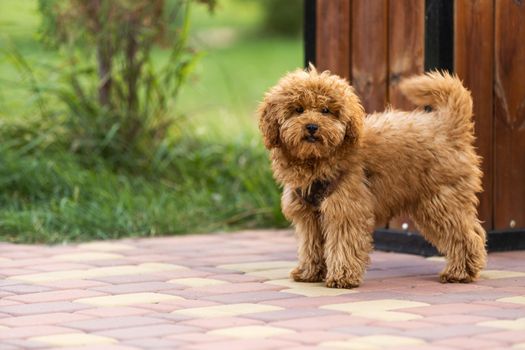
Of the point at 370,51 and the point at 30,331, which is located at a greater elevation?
the point at 370,51

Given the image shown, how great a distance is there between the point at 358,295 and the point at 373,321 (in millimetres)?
700

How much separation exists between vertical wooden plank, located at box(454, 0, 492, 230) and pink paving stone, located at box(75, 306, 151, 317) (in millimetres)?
2558

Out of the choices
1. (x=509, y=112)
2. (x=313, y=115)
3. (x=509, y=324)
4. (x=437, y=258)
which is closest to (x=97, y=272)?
(x=313, y=115)

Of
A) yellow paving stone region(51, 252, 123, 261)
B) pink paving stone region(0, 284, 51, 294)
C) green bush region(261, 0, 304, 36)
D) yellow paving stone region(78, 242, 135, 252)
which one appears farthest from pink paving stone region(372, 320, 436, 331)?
green bush region(261, 0, 304, 36)

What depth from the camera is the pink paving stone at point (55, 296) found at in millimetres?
5277

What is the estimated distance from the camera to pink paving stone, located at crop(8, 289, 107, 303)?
5.28m

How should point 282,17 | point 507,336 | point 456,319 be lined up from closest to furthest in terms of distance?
point 507,336 < point 456,319 < point 282,17

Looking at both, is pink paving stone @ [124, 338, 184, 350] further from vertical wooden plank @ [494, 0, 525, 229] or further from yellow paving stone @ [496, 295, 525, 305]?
vertical wooden plank @ [494, 0, 525, 229]

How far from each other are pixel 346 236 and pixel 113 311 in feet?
4.19

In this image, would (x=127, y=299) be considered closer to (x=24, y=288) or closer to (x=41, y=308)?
(x=41, y=308)

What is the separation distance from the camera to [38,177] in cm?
812

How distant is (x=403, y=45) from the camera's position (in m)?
6.79

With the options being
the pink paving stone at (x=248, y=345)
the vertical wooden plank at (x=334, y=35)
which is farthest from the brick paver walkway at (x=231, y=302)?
the vertical wooden plank at (x=334, y=35)

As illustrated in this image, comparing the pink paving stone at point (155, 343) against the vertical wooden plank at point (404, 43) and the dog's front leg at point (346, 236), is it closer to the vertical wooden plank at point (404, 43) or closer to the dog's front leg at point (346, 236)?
the dog's front leg at point (346, 236)
